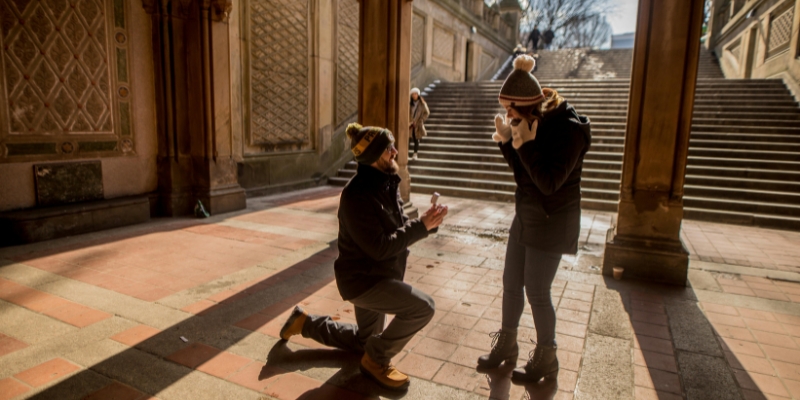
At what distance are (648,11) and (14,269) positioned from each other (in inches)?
262

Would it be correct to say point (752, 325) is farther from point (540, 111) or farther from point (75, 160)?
point (75, 160)

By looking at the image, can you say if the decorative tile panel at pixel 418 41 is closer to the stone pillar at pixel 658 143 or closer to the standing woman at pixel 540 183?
the stone pillar at pixel 658 143

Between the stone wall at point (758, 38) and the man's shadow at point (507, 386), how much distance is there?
12.4 m

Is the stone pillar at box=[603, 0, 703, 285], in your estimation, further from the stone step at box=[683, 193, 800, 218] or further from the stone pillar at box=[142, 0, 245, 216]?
the stone pillar at box=[142, 0, 245, 216]

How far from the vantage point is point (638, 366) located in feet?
10.1

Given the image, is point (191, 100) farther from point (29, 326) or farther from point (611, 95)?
point (611, 95)

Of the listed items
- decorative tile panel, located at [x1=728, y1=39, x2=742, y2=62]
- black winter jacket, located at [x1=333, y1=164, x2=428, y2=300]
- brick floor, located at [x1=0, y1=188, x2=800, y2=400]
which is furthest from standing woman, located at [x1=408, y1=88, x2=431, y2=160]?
decorative tile panel, located at [x1=728, y1=39, x2=742, y2=62]

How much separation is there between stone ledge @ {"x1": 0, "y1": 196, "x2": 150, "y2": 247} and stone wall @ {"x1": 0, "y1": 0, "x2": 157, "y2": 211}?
0.88 feet

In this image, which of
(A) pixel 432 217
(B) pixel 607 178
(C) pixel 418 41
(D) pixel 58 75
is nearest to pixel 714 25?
(C) pixel 418 41

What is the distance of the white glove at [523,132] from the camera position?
8.23 feet

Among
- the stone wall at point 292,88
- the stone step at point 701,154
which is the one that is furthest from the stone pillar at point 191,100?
the stone step at point 701,154

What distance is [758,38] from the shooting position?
14375mm

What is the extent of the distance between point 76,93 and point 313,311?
4753 mm

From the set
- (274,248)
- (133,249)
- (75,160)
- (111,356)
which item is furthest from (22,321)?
(75,160)
